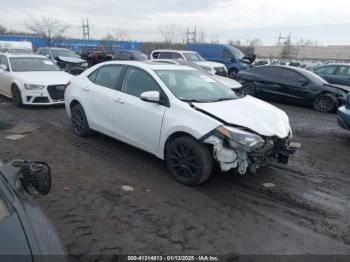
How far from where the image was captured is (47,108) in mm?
9383

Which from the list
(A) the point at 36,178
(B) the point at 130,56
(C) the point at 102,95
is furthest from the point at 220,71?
(A) the point at 36,178

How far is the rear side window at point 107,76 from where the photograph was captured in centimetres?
558

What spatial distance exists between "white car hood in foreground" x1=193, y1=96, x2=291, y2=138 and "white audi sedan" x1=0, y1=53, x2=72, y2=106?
241 inches

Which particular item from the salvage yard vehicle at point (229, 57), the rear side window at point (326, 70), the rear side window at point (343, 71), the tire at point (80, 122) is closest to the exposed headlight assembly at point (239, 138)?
the tire at point (80, 122)

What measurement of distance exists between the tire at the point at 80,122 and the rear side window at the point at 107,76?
2.22 ft

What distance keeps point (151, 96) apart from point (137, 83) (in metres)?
0.72

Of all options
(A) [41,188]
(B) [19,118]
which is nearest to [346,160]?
(A) [41,188]

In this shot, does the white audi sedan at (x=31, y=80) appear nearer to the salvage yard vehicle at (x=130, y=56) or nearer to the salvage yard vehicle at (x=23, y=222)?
the salvage yard vehicle at (x=23, y=222)

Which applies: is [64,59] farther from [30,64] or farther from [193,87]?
[193,87]

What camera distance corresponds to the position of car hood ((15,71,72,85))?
9.01 m

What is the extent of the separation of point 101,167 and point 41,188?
2708 mm

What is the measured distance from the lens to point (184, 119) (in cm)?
434

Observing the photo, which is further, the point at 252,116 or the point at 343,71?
the point at 343,71

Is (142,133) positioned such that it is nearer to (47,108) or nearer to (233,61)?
(47,108)
